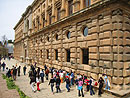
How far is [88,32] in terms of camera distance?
12281 millimetres

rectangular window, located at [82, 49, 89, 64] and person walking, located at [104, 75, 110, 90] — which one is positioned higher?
rectangular window, located at [82, 49, 89, 64]

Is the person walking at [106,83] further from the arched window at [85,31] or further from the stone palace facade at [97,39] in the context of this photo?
the arched window at [85,31]

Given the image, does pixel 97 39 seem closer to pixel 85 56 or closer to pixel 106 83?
pixel 85 56

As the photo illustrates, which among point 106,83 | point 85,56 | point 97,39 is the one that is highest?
point 97,39

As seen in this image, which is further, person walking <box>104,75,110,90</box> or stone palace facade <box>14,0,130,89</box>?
stone palace facade <box>14,0,130,89</box>

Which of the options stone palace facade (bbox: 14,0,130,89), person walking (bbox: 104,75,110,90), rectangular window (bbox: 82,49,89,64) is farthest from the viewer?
rectangular window (bbox: 82,49,89,64)

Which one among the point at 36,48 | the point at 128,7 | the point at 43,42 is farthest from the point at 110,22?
the point at 36,48

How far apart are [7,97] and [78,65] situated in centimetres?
823

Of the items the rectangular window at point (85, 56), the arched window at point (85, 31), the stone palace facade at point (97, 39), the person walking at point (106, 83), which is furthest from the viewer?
the arched window at point (85, 31)

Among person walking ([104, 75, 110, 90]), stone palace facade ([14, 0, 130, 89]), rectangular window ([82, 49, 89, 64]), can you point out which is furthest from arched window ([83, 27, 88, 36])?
person walking ([104, 75, 110, 90])

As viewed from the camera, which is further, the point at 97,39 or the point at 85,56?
the point at 85,56

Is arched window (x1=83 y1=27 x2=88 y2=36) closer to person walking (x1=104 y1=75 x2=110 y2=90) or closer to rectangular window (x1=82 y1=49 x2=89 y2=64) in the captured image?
rectangular window (x1=82 y1=49 x2=89 y2=64)

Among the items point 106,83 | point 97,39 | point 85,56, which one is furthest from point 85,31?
point 106,83

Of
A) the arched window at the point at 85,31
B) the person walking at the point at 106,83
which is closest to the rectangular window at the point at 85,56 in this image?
the arched window at the point at 85,31
